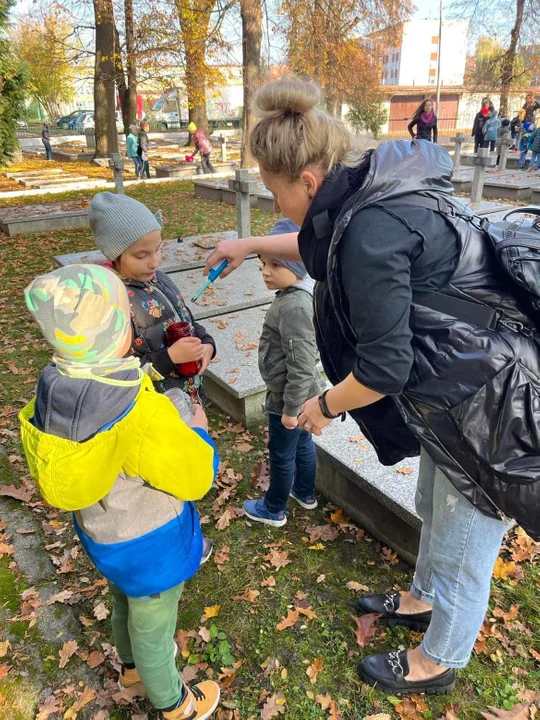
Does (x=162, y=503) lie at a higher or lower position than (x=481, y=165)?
lower

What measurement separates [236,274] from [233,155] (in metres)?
19.9

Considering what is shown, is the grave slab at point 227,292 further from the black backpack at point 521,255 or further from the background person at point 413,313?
the black backpack at point 521,255

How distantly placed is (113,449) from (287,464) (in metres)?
1.58

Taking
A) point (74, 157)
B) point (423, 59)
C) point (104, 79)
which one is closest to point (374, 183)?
point (104, 79)

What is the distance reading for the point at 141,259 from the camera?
7.76 ft

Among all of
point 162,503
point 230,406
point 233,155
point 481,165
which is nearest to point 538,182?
point 481,165

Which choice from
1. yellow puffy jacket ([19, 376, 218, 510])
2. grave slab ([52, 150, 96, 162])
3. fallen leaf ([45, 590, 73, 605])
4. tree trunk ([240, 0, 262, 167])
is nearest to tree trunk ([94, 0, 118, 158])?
grave slab ([52, 150, 96, 162])

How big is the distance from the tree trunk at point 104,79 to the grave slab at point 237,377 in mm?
17374

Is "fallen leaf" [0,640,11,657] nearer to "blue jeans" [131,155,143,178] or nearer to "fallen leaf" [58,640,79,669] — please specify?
"fallen leaf" [58,640,79,669]

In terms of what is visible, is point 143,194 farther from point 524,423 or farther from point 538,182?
point 524,423

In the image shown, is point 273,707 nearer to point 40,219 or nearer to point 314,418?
point 314,418

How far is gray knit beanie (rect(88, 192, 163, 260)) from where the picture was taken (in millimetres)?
2295

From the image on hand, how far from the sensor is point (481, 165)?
9742 millimetres

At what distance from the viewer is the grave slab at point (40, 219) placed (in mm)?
10641
